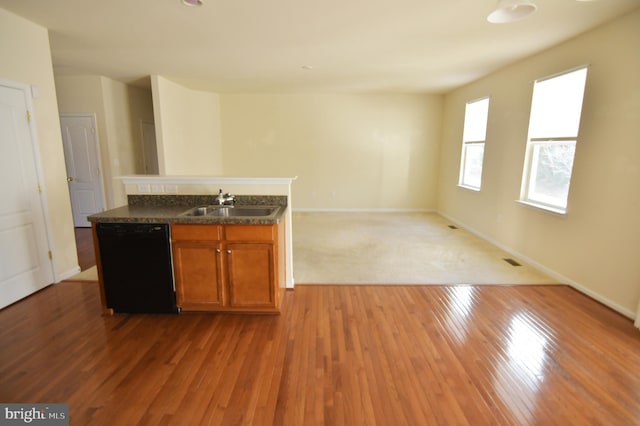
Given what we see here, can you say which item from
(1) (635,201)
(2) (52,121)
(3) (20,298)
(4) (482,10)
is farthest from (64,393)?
(1) (635,201)

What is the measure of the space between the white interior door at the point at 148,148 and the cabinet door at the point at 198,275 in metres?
4.22

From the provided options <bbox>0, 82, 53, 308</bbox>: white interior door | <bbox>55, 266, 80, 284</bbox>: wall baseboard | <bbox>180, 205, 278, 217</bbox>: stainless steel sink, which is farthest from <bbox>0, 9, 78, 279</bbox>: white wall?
<bbox>180, 205, 278, 217</bbox>: stainless steel sink

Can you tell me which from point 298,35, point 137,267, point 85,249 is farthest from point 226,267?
point 85,249

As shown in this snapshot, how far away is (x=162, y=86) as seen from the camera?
16.7ft

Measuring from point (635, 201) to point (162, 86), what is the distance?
244 inches

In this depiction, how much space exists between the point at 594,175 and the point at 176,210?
159 inches

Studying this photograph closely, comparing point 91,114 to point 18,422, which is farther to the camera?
point 91,114

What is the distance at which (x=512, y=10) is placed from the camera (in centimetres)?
204

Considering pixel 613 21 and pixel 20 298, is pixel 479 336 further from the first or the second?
pixel 20 298

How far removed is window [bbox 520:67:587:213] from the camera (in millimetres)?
3281

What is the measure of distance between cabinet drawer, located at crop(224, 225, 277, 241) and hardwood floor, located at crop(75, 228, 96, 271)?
8.17 ft

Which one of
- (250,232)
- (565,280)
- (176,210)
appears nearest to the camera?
(250,232)

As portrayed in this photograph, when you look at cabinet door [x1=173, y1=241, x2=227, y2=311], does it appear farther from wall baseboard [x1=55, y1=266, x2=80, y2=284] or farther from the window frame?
the window frame

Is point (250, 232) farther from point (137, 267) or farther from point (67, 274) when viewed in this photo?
point (67, 274)
